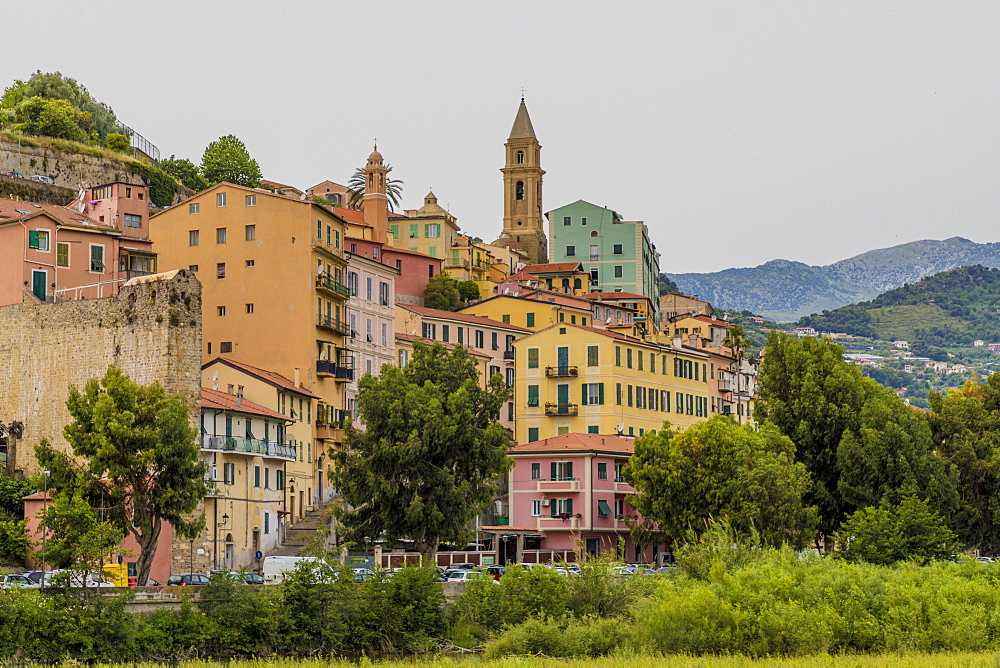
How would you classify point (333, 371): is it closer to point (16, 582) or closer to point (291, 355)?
point (291, 355)

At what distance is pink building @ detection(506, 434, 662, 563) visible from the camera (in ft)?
269

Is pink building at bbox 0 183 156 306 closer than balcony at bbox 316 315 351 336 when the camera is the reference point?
Yes

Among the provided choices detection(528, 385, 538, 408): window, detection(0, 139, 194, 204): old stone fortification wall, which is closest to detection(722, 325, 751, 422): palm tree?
detection(528, 385, 538, 408): window

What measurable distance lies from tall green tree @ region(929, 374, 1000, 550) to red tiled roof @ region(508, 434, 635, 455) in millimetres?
16450

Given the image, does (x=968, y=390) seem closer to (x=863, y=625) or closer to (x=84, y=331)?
(x=863, y=625)

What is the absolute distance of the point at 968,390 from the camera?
95625 millimetres

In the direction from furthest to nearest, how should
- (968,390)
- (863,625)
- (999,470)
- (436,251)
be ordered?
1. (436,251)
2. (968,390)
3. (999,470)
4. (863,625)

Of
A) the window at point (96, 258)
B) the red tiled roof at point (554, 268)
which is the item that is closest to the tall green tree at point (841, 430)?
the window at point (96, 258)

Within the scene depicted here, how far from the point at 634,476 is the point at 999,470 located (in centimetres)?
1957

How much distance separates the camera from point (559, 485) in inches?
3260

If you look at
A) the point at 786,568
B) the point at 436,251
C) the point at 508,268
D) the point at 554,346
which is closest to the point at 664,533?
the point at 786,568

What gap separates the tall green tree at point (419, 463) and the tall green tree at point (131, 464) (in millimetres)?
9478

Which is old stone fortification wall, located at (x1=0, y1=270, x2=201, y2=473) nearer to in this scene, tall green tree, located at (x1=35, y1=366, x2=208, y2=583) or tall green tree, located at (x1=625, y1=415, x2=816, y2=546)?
tall green tree, located at (x1=35, y1=366, x2=208, y2=583)

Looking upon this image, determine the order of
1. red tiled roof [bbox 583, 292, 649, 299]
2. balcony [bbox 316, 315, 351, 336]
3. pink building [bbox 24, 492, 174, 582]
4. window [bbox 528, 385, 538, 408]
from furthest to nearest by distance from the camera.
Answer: red tiled roof [bbox 583, 292, 649, 299], window [bbox 528, 385, 538, 408], balcony [bbox 316, 315, 351, 336], pink building [bbox 24, 492, 174, 582]
